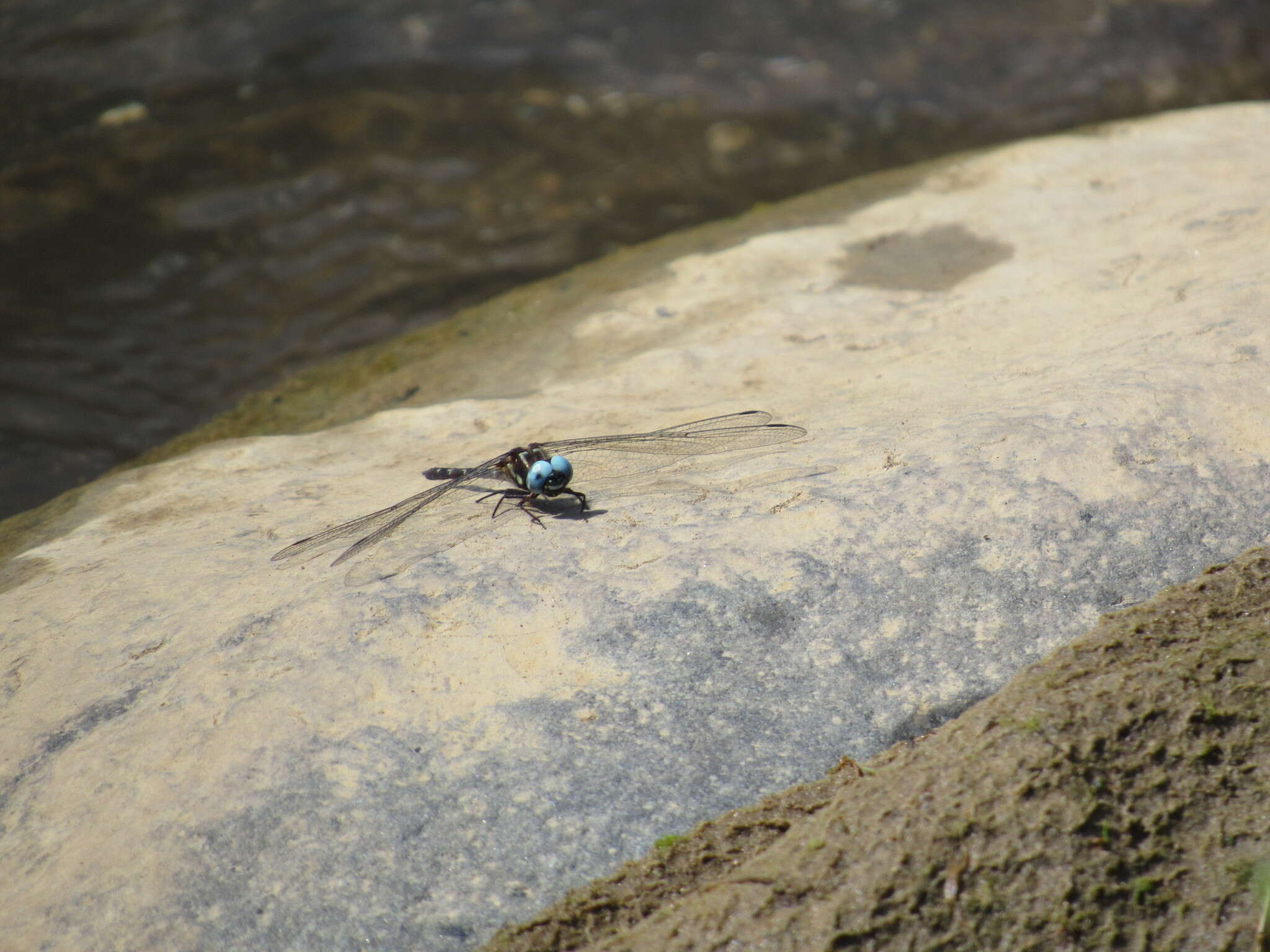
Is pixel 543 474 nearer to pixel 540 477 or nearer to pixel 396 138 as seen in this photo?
pixel 540 477

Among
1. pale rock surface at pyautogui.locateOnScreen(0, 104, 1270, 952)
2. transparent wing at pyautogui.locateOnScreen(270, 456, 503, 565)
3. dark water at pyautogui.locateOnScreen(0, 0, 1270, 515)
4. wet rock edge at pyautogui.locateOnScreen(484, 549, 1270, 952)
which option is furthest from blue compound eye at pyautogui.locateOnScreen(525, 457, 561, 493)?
dark water at pyautogui.locateOnScreen(0, 0, 1270, 515)

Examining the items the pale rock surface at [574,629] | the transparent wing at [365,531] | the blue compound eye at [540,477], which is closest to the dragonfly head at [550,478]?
the blue compound eye at [540,477]

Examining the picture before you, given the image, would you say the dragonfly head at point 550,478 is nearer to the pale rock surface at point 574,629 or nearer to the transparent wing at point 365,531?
the pale rock surface at point 574,629

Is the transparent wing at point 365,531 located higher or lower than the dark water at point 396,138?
lower

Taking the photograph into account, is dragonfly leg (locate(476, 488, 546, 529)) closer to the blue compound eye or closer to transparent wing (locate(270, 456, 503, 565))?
the blue compound eye

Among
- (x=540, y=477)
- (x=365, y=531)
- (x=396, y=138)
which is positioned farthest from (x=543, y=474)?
(x=396, y=138)

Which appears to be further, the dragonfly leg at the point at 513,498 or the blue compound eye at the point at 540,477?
the blue compound eye at the point at 540,477

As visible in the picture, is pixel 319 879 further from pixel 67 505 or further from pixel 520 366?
pixel 520 366
